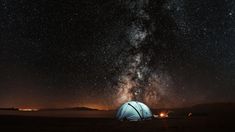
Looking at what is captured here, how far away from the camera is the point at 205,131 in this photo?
22.8 m

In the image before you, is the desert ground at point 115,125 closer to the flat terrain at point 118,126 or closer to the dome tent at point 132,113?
the flat terrain at point 118,126

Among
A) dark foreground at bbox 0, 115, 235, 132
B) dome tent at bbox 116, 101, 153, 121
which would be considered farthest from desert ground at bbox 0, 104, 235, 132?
dome tent at bbox 116, 101, 153, 121

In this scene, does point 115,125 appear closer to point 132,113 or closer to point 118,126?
point 118,126

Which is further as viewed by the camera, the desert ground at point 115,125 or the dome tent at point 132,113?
the dome tent at point 132,113

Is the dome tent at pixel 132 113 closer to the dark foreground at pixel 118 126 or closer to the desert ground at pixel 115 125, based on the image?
the desert ground at pixel 115 125

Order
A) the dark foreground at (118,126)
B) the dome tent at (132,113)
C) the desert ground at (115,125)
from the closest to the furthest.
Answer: the dark foreground at (118,126)
the desert ground at (115,125)
the dome tent at (132,113)

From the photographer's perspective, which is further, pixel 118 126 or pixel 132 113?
pixel 132 113


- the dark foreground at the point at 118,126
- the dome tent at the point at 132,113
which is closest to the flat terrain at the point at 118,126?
the dark foreground at the point at 118,126

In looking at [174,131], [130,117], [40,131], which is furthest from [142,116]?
[40,131]

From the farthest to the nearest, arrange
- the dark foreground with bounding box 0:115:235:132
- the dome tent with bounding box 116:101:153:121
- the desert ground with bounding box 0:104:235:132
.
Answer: the dome tent with bounding box 116:101:153:121
the desert ground with bounding box 0:104:235:132
the dark foreground with bounding box 0:115:235:132

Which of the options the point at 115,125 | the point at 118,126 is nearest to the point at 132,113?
the point at 115,125

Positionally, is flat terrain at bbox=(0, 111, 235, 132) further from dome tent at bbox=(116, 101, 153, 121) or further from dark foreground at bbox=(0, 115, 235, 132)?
dome tent at bbox=(116, 101, 153, 121)

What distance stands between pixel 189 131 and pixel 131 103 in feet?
60.5

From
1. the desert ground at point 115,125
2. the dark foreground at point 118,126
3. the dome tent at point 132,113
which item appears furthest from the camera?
the dome tent at point 132,113
